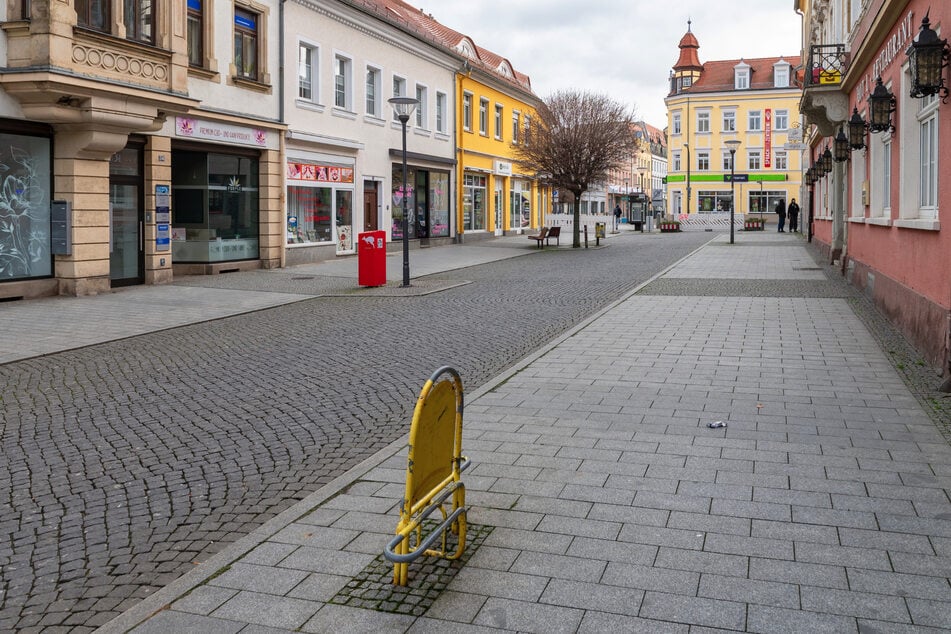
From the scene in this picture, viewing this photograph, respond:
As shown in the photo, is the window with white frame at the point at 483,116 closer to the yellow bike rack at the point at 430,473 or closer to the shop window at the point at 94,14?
the shop window at the point at 94,14

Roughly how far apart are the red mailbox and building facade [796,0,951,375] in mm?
9216

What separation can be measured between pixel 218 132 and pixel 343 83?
7.15 meters

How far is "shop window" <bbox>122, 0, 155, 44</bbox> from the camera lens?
53.7 ft

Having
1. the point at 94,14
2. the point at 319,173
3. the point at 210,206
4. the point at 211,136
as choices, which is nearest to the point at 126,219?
the point at 210,206

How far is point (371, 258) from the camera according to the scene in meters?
18.5

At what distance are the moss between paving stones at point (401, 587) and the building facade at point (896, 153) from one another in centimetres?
601

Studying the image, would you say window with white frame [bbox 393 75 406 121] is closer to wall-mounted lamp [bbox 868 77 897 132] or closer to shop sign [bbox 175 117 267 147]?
shop sign [bbox 175 117 267 147]

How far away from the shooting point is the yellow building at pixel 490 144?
3666 centimetres

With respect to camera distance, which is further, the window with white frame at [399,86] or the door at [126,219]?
the window with white frame at [399,86]

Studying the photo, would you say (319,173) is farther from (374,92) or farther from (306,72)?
(374,92)

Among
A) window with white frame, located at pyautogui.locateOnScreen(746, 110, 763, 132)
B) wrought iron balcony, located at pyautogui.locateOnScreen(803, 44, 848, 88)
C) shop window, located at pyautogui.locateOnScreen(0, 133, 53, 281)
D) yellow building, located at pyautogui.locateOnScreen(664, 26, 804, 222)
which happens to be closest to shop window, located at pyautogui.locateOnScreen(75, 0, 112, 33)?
shop window, located at pyautogui.locateOnScreen(0, 133, 53, 281)

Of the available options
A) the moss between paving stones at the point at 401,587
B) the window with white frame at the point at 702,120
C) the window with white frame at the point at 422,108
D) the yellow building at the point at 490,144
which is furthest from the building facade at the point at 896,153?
the window with white frame at the point at 702,120

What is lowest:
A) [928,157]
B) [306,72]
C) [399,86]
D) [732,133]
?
[928,157]

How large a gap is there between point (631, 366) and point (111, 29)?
11.7 metres
